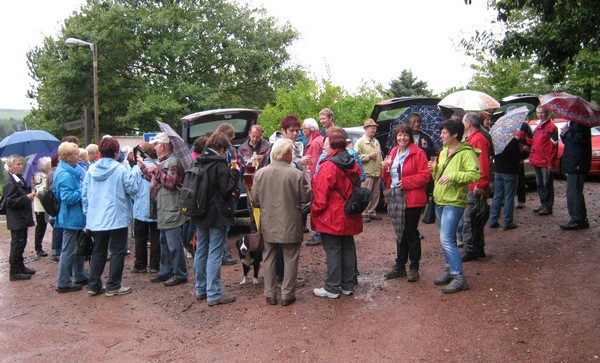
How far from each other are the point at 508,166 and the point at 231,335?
16.7 feet

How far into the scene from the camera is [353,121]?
56.3 ft

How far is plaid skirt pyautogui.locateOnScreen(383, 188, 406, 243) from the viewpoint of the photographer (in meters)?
6.07

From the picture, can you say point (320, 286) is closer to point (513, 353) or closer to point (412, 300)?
point (412, 300)

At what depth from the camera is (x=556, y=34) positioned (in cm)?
724

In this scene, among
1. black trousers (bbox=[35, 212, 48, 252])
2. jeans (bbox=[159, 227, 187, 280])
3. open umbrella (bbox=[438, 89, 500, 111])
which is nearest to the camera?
jeans (bbox=[159, 227, 187, 280])

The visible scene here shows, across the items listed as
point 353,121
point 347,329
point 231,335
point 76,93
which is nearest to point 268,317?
point 231,335

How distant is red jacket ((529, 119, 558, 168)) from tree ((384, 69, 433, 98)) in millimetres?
28428

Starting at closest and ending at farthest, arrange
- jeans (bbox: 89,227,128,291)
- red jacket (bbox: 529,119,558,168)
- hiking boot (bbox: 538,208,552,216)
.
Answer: jeans (bbox: 89,227,128,291), red jacket (bbox: 529,119,558,168), hiking boot (bbox: 538,208,552,216)

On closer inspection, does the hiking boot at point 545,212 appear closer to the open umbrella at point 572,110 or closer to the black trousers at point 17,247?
the open umbrella at point 572,110

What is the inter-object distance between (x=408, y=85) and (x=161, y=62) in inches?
678

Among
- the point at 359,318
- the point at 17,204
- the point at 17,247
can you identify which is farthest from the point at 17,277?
the point at 359,318

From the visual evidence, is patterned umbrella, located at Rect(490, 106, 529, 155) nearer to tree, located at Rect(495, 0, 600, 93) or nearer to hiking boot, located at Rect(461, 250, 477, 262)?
tree, located at Rect(495, 0, 600, 93)

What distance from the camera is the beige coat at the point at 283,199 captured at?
564 centimetres

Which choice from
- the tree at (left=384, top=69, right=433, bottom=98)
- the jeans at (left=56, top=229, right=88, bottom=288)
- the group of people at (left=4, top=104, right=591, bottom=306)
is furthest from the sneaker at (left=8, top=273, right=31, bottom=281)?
the tree at (left=384, top=69, right=433, bottom=98)
